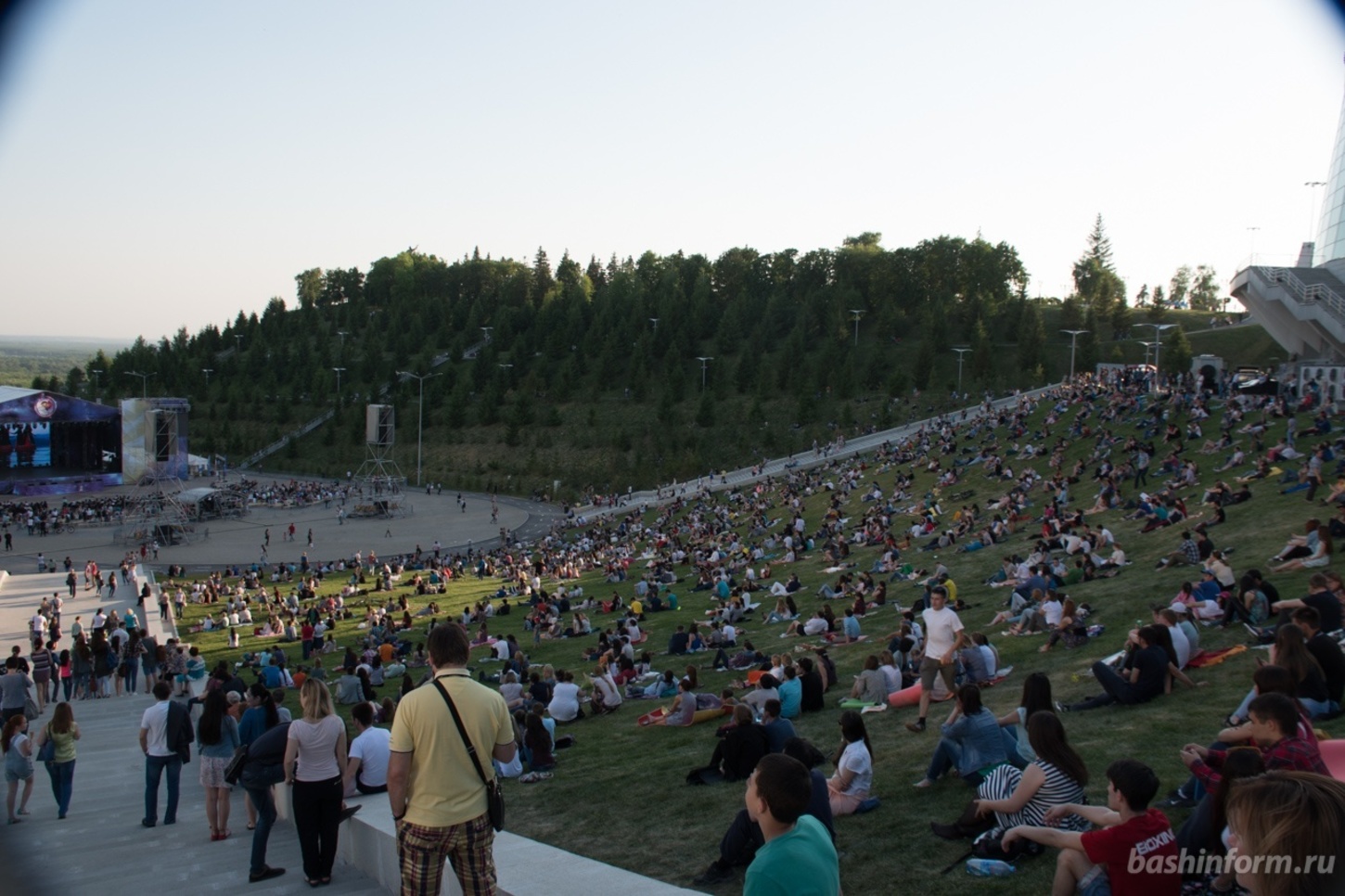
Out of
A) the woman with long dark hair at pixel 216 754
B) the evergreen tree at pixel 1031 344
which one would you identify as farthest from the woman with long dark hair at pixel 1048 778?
the evergreen tree at pixel 1031 344

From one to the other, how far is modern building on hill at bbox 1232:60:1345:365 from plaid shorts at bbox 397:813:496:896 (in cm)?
4009

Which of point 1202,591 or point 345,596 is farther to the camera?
point 345,596

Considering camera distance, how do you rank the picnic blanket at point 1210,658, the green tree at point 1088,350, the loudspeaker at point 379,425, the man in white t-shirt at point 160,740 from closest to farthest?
the man in white t-shirt at point 160,740
the picnic blanket at point 1210,658
the loudspeaker at point 379,425
the green tree at point 1088,350

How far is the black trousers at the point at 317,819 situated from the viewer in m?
6.20

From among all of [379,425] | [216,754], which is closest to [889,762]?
[216,754]

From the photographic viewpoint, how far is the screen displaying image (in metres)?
64.6

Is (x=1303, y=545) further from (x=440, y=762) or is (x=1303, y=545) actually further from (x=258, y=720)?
A: (x=440, y=762)

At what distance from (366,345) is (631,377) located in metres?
34.6

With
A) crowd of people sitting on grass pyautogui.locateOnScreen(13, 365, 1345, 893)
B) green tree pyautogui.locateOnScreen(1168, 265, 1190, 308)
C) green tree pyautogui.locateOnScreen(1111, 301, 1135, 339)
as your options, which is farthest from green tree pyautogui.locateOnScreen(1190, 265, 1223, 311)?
crowd of people sitting on grass pyautogui.locateOnScreen(13, 365, 1345, 893)

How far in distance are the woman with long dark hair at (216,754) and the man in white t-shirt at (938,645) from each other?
6.00 meters

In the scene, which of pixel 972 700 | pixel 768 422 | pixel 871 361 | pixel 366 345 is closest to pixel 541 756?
pixel 972 700

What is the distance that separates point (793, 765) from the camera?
3.43m

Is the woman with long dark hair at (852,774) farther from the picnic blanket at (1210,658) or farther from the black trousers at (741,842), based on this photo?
the picnic blanket at (1210,658)

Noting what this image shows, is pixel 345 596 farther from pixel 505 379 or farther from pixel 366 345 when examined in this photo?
pixel 366 345
